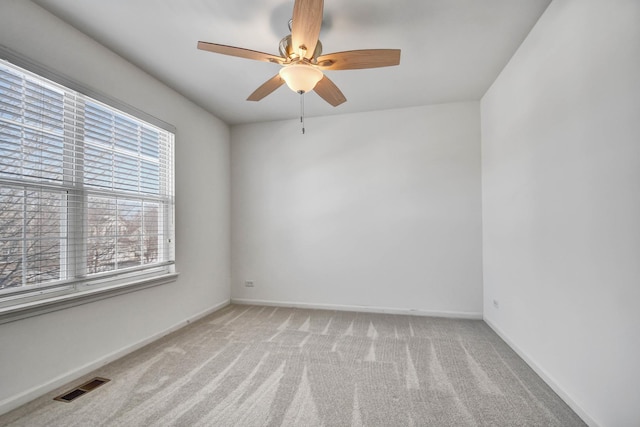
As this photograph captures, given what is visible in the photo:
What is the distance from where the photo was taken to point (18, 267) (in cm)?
191

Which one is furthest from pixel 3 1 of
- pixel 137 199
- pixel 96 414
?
pixel 96 414

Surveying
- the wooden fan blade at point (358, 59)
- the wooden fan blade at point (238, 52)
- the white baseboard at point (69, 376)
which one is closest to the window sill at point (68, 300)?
the white baseboard at point (69, 376)

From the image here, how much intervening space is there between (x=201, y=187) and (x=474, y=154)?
3455 millimetres

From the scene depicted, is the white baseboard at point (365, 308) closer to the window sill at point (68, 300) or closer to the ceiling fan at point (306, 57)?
the window sill at point (68, 300)

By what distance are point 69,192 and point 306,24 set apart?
2095 millimetres

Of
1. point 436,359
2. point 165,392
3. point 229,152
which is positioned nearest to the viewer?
point 165,392

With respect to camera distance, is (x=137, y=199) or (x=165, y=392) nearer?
(x=165, y=392)

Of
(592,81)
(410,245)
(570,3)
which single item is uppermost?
(570,3)

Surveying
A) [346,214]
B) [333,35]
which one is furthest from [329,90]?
[346,214]

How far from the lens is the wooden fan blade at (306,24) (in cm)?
154

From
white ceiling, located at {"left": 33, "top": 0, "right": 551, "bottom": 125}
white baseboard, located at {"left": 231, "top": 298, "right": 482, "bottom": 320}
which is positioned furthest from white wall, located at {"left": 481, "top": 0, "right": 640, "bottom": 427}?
white baseboard, located at {"left": 231, "top": 298, "right": 482, "bottom": 320}

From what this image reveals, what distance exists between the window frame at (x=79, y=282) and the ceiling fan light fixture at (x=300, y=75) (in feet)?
5.42

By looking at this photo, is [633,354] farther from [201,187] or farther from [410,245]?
[201,187]

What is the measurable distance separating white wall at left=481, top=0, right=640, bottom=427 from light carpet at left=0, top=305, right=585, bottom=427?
0.39m
